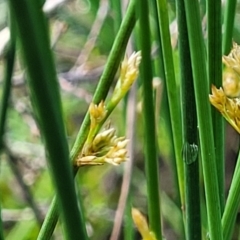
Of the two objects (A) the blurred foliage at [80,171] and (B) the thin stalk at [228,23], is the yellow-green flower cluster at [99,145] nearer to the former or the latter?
(B) the thin stalk at [228,23]

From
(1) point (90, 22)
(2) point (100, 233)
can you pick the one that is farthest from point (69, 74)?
(2) point (100, 233)

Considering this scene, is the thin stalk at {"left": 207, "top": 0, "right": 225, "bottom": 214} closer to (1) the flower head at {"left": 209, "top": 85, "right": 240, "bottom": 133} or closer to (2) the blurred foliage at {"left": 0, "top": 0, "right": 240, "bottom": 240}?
(1) the flower head at {"left": 209, "top": 85, "right": 240, "bottom": 133}

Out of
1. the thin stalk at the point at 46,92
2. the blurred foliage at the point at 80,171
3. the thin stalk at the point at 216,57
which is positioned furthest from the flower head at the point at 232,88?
the blurred foliage at the point at 80,171

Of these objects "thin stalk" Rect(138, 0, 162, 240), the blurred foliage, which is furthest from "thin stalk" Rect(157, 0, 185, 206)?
the blurred foliage

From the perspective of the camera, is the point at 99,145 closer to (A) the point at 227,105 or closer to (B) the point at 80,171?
(A) the point at 227,105

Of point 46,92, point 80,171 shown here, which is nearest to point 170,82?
point 46,92

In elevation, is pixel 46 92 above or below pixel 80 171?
above

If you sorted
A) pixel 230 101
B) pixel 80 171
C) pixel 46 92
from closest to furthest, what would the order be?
pixel 46 92 < pixel 230 101 < pixel 80 171
